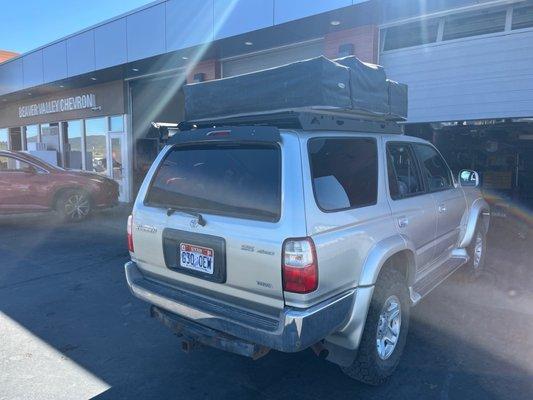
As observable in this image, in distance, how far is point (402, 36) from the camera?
8914 millimetres

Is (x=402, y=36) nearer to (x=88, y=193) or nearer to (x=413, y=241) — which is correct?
(x=413, y=241)

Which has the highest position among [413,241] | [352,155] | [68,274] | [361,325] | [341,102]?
[341,102]

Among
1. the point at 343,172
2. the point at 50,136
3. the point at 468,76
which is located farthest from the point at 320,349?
the point at 50,136

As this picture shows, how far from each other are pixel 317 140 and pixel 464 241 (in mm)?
2996

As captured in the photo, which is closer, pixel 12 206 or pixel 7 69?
pixel 12 206

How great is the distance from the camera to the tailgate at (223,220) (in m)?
2.65

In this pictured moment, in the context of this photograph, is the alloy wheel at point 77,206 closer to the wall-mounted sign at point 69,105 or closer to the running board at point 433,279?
the wall-mounted sign at point 69,105

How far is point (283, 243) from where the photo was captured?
2566 mm

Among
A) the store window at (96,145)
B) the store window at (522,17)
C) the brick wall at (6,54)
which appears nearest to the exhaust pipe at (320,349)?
the store window at (522,17)

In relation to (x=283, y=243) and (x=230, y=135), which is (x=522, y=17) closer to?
(x=230, y=135)

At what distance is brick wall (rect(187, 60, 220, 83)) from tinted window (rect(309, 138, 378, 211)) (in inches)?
374

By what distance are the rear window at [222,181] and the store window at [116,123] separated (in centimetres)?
1263

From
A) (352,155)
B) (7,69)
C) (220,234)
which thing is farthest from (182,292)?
(7,69)

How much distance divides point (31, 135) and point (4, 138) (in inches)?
155
